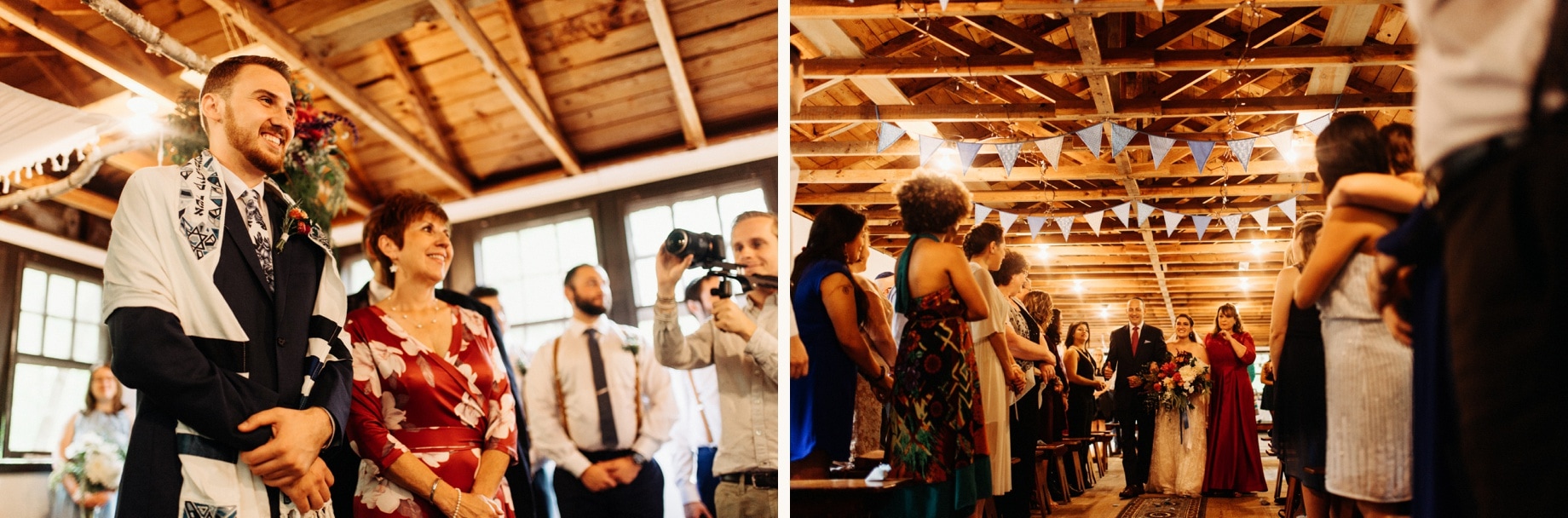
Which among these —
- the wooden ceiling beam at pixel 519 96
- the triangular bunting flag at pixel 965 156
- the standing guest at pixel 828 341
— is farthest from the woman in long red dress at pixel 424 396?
the triangular bunting flag at pixel 965 156

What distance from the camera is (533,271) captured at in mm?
1967

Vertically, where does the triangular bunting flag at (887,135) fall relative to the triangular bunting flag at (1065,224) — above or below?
above

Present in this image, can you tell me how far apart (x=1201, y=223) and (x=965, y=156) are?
594 mm

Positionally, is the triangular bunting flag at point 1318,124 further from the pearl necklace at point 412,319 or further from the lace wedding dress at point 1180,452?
the pearl necklace at point 412,319

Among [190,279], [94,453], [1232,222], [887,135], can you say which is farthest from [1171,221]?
[94,453]

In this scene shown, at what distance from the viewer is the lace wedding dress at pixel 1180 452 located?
2031 mm

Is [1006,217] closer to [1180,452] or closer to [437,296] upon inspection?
[1180,452]

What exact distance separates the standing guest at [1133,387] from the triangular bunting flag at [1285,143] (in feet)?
1.90

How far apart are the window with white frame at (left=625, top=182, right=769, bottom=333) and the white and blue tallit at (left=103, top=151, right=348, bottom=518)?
2.33 feet

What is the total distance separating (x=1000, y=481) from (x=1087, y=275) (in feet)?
1.94

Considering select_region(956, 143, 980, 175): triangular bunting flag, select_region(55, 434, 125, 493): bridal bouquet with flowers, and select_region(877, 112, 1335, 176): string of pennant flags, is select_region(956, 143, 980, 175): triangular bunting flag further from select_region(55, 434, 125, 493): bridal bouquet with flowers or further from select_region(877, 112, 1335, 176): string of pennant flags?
select_region(55, 434, 125, 493): bridal bouquet with flowers

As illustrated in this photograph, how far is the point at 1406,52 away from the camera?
1.16m

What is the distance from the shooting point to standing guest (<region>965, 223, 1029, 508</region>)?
229cm

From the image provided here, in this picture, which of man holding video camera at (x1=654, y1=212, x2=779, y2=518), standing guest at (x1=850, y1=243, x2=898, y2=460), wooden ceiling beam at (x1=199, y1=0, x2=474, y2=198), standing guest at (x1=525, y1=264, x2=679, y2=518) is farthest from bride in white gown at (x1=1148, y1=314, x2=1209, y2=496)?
wooden ceiling beam at (x1=199, y1=0, x2=474, y2=198)
